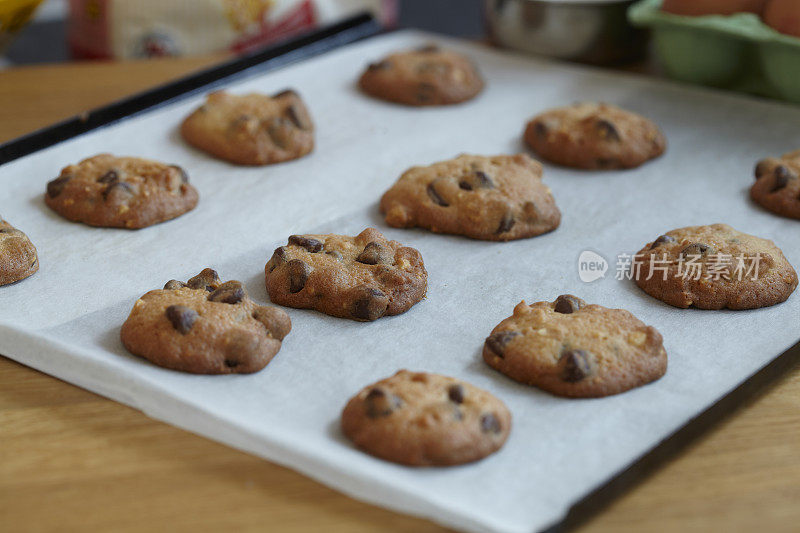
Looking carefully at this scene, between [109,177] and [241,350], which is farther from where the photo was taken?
[109,177]

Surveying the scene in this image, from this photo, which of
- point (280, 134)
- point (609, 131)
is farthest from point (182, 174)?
point (609, 131)

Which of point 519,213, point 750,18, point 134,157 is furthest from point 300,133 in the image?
point 750,18

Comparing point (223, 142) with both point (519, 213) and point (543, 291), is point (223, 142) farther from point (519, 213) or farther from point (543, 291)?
point (543, 291)

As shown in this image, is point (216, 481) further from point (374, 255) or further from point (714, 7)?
point (714, 7)

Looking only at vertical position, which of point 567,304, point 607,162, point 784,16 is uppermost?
point 784,16

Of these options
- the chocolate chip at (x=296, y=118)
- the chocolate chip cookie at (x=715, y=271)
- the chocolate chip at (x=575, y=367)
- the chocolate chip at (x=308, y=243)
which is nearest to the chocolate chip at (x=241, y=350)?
the chocolate chip at (x=308, y=243)

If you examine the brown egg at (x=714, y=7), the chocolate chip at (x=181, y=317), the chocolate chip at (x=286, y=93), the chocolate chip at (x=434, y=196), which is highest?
the brown egg at (x=714, y=7)

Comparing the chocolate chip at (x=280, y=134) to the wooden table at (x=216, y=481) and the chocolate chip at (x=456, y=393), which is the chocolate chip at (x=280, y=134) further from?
the chocolate chip at (x=456, y=393)
